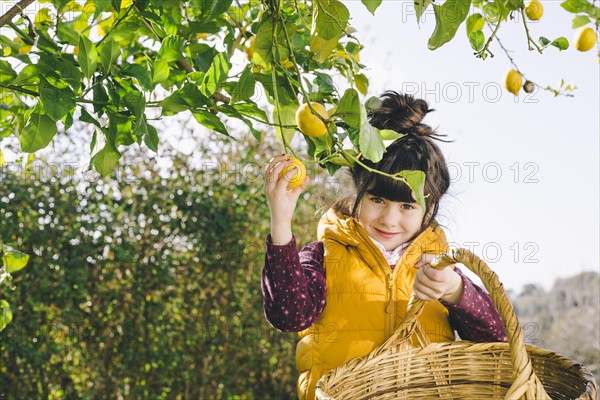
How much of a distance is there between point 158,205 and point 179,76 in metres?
1.56

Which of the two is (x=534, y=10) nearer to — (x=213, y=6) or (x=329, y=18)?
(x=329, y=18)

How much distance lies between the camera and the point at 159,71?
0.94 m

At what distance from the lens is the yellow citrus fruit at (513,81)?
1.16 m

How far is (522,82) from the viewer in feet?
3.87

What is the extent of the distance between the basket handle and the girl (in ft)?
0.46

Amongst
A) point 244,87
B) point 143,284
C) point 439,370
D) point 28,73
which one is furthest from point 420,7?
point 143,284

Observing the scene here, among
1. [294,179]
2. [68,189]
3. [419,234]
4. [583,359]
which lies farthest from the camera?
[583,359]

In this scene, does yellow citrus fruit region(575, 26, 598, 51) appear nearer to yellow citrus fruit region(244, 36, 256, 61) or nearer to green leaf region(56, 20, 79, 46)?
yellow citrus fruit region(244, 36, 256, 61)

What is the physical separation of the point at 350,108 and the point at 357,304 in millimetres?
669

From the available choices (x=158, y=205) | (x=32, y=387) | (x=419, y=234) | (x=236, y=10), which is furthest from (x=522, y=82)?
(x=32, y=387)

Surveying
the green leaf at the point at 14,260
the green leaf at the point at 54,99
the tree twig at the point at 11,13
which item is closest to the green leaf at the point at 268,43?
the green leaf at the point at 54,99

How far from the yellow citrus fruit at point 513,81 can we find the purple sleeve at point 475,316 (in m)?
0.37

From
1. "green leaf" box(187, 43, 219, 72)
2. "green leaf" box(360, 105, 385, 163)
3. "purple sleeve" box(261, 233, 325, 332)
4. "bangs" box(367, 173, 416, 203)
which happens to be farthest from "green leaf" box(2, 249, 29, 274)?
"green leaf" box(360, 105, 385, 163)

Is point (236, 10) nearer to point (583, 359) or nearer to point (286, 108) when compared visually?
point (286, 108)
